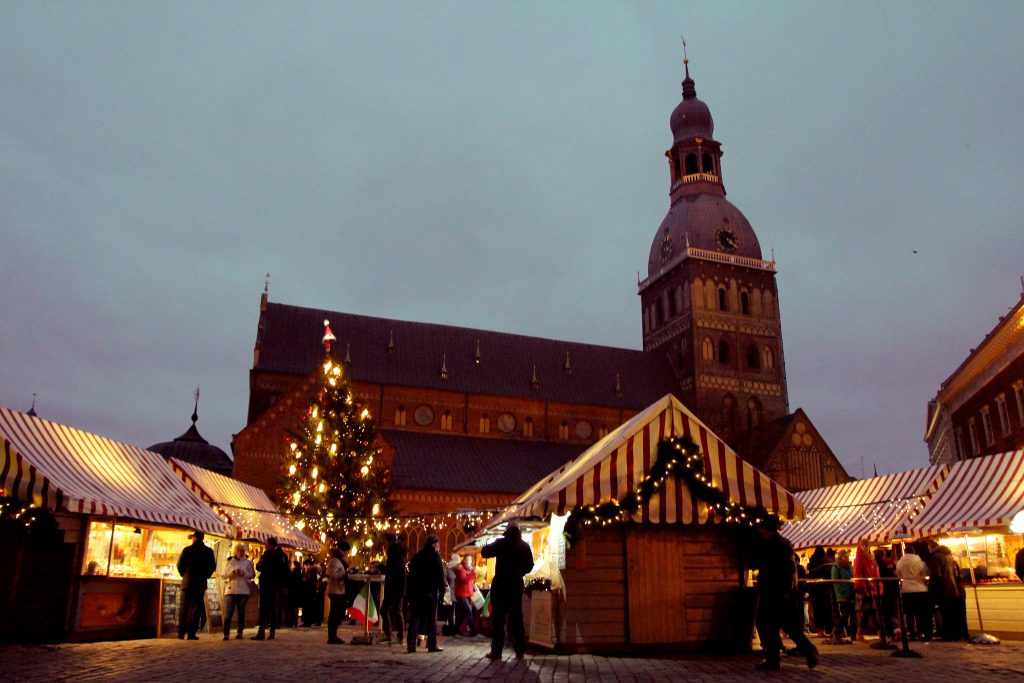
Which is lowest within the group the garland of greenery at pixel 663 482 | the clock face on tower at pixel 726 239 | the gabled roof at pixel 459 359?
the garland of greenery at pixel 663 482

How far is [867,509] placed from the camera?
21.0 m

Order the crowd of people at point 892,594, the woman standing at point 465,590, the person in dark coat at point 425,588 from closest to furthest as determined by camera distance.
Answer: the person in dark coat at point 425,588 → the crowd of people at point 892,594 → the woman standing at point 465,590

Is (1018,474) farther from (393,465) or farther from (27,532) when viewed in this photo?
(393,465)

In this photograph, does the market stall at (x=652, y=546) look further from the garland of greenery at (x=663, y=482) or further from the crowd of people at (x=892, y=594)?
the crowd of people at (x=892, y=594)

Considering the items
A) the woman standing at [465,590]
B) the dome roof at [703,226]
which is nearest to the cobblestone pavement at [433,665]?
the woman standing at [465,590]

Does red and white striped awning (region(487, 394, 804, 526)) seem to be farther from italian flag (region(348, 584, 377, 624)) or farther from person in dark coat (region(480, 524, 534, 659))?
italian flag (region(348, 584, 377, 624))

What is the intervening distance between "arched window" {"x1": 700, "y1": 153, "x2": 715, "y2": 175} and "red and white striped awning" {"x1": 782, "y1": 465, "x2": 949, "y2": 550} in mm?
39099

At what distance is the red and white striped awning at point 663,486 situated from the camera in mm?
12211

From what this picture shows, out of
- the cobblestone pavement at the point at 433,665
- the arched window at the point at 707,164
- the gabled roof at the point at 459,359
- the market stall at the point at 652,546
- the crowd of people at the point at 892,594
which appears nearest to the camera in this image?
the cobblestone pavement at the point at 433,665

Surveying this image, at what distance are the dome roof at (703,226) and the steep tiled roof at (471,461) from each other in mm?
17967

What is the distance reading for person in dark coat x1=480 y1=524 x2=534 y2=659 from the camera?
1130 cm

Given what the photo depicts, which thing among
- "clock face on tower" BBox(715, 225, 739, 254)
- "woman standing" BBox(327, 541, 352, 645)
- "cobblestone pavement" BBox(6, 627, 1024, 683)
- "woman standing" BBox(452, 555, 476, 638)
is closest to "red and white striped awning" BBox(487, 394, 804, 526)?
"cobblestone pavement" BBox(6, 627, 1024, 683)

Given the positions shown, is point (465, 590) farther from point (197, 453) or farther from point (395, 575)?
point (197, 453)

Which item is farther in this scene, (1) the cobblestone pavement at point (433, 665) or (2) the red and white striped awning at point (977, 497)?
(2) the red and white striped awning at point (977, 497)
